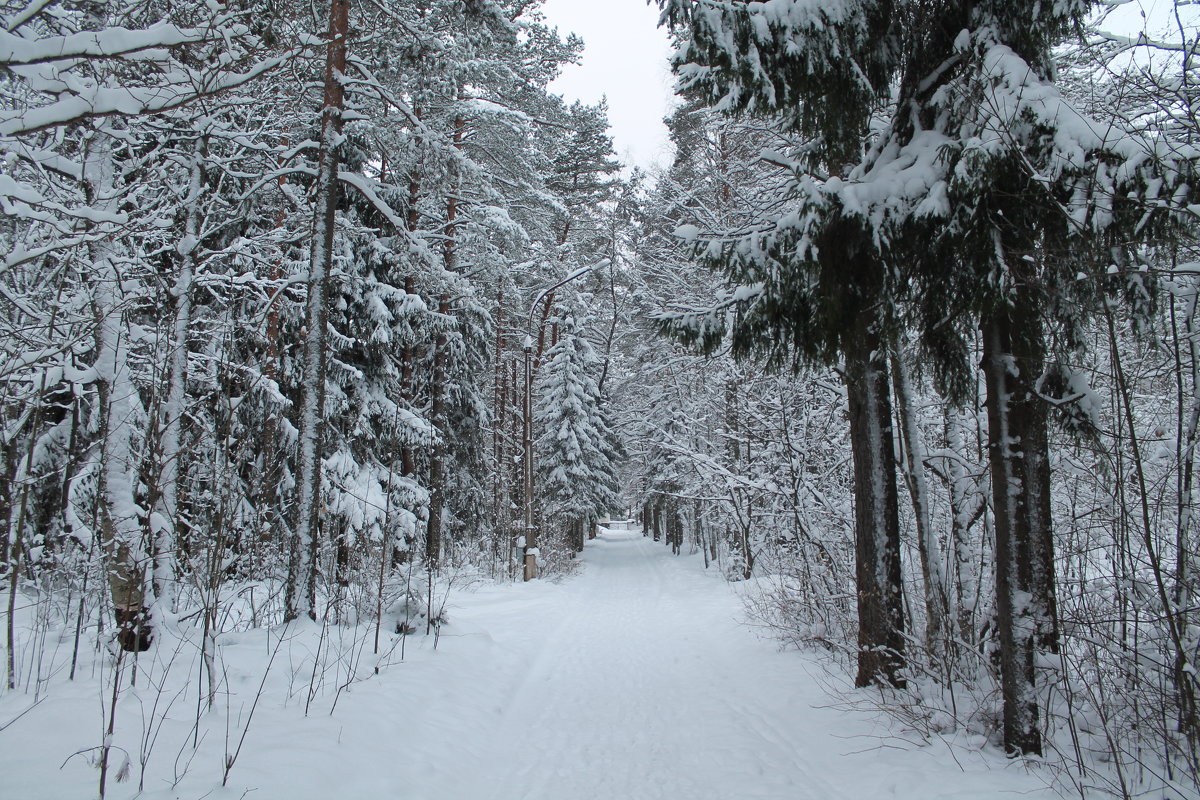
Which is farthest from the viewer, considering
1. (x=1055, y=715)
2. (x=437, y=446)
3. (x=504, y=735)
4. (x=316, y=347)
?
(x=437, y=446)

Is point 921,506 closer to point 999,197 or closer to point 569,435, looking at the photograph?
point 999,197

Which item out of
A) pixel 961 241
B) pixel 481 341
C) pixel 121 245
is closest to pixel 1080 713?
pixel 961 241

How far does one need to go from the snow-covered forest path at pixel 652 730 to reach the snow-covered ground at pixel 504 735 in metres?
0.02

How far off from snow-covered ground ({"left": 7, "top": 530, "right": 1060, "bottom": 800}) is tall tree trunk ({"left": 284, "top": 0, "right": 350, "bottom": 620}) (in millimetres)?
712

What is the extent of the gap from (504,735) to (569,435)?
1985cm

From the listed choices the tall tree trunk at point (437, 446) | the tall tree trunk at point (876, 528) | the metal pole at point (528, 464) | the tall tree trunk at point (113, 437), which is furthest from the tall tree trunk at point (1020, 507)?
the tall tree trunk at point (437, 446)

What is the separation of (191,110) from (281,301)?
4413 millimetres

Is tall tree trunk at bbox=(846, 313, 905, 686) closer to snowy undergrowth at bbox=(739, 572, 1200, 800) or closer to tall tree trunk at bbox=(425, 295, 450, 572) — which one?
snowy undergrowth at bbox=(739, 572, 1200, 800)

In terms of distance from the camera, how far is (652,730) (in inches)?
213

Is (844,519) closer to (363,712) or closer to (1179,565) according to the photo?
(1179,565)

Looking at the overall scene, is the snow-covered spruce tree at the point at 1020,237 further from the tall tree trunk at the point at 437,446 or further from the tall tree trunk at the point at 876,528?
the tall tree trunk at the point at 437,446

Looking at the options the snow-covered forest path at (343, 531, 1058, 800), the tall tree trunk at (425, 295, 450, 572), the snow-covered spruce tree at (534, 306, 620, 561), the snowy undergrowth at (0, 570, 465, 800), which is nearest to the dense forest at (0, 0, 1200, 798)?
the snowy undergrowth at (0, 570, 465, 800)

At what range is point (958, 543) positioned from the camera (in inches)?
215

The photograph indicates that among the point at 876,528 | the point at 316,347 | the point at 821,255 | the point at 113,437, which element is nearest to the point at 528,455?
the point at 316,347
